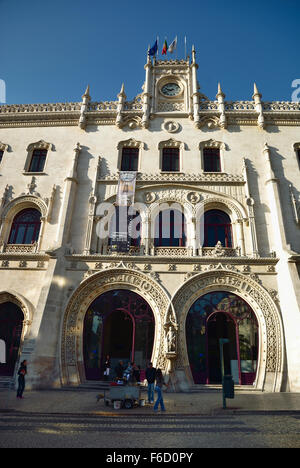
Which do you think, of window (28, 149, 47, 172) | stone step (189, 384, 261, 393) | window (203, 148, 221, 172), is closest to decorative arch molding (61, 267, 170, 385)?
stone step (189, 384, 261, 393)

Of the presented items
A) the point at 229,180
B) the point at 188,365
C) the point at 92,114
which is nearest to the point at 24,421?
the point at 188,365

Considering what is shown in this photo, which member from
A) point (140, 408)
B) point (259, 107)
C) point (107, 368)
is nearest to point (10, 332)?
point (107, 368)

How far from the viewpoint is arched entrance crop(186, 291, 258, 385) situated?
615 inches

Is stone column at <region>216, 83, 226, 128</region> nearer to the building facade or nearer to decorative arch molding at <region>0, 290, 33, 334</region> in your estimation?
the building facade

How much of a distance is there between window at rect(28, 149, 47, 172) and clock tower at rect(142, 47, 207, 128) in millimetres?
8456

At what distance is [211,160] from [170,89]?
805 centimetres

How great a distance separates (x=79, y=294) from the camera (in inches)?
664

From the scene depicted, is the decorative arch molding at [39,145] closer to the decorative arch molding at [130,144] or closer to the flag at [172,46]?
the decorative arch molding at [130,144]

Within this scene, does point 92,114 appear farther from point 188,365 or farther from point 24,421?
point 24,421

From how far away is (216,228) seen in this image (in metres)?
19.2

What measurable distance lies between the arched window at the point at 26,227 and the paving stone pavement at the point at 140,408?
9663 mm

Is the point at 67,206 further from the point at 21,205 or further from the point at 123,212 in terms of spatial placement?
the point at 21,205

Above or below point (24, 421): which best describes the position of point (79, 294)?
above
